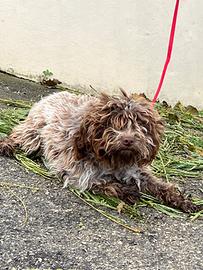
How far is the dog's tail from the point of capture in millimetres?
6070

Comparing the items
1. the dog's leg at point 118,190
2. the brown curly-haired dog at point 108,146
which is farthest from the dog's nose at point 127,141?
the dog's leg at point 118,190

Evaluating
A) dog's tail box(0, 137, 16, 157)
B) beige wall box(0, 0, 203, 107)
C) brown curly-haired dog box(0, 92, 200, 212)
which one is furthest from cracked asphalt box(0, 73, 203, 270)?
beige wall box(0, 0, 203, 107)

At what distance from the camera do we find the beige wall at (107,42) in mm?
8305

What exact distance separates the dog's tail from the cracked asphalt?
0.55 m

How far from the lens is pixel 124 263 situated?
4.28m

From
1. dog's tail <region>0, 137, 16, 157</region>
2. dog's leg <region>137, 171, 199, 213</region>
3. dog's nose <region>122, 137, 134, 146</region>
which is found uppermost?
dog's nose <region>122, 137, 134, 146</region>

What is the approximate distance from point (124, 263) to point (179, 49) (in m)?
4.55

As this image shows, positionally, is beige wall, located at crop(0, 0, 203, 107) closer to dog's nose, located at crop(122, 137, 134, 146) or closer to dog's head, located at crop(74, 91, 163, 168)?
dog's head, located at crop(74, 91, 163, 168)

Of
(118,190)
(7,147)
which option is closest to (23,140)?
(7,147)

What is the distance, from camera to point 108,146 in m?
5.08

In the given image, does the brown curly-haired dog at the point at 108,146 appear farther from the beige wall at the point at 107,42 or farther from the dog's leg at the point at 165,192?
the beige wall at the point at 107,42

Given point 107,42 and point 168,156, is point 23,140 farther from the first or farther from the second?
point 107,42

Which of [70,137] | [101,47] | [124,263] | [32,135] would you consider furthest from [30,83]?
[124,263]

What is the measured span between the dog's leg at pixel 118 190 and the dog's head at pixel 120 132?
0.56ft
